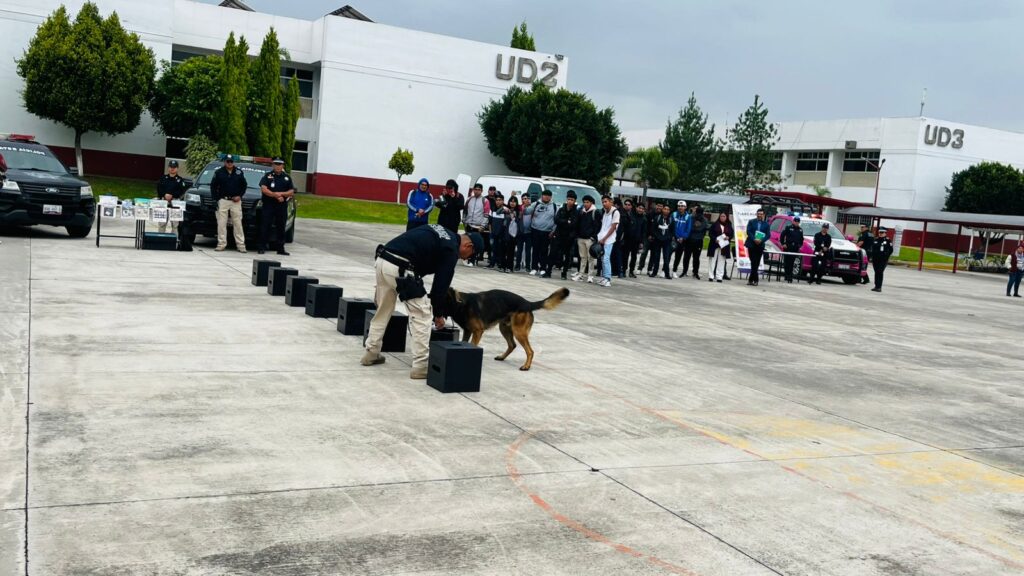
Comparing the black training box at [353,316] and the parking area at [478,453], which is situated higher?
the black training box at [353,316]

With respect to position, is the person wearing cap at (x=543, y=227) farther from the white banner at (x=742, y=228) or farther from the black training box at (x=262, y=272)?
the black training box at (x=262, y=272)

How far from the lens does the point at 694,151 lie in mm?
69812

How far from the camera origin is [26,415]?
233 inches

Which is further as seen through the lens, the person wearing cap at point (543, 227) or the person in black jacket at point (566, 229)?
the person wearing cap at point (543, 227)

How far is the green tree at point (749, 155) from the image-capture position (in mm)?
68375

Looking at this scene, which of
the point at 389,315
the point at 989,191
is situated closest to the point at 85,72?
the point at 389,315

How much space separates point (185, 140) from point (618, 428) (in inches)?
1729

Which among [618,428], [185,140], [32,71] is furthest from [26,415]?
[185,140]

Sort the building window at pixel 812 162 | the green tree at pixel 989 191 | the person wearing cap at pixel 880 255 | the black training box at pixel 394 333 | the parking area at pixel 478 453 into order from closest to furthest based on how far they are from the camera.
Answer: the parking area at pixel 478 453
the black training box at pixel 394 333
the person wearing cap at pixel 880 255
the green tree at pixel 989 191
the building window at pixel 812 162

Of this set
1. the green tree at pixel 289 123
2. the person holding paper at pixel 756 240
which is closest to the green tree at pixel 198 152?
the green tree at pixel 289 123

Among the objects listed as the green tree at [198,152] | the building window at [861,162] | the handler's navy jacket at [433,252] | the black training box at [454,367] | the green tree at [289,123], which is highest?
the building window at [861,162]

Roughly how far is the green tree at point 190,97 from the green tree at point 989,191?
49.6 metres

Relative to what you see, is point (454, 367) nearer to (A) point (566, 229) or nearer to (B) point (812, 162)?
(A) point (566, 229)

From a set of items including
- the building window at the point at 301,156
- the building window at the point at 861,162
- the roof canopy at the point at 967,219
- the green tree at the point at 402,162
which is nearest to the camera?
the roof canopy at the point at 967,219
